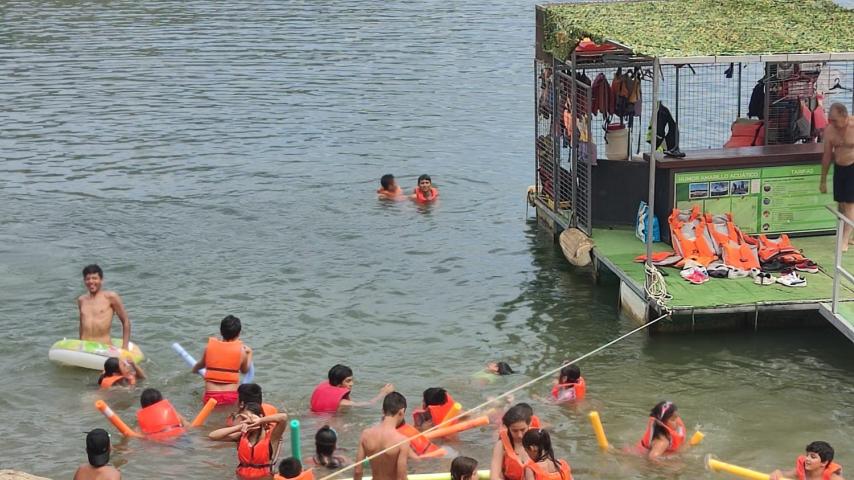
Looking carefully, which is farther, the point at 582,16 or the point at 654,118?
the point at 582,16

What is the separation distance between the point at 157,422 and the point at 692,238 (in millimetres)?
7498

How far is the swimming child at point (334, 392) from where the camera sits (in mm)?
13898

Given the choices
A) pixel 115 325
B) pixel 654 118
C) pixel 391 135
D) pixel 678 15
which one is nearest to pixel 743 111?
pixel 391 135

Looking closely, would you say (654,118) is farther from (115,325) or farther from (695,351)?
(115,325)

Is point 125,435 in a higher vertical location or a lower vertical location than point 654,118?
lower

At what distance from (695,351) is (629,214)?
3.42 meters

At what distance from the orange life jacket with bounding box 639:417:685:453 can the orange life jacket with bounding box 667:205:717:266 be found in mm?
3952

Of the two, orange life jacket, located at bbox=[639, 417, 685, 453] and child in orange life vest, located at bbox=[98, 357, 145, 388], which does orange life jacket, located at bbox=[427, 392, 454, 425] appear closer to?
orange life jacket, located at bbox=[639, 417, 685, 453]

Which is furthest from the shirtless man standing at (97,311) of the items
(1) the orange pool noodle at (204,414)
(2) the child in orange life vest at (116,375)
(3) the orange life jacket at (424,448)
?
(3) the orange life jacket at (424,448)

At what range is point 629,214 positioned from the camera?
18.6m

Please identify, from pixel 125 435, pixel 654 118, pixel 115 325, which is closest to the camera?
pixel 125 435

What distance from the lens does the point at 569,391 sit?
14453 mm

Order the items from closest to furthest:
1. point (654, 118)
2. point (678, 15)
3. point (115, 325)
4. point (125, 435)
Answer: point (125, 435) < point (654, 118) < point (115, 325) < point (678, 15)

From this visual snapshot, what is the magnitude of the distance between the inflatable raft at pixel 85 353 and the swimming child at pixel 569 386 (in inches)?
205
